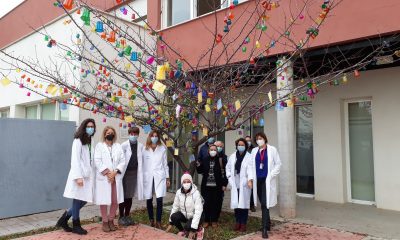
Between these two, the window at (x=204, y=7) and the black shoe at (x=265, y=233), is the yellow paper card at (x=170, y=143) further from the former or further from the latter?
the window at (x=204, y=7)

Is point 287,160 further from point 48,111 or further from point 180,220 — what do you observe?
point 48,111

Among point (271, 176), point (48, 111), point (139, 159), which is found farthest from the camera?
point (48, 111)

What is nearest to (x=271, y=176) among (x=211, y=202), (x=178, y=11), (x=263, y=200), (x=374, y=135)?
(x=263, y=200)

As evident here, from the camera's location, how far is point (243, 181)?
6.36 metres

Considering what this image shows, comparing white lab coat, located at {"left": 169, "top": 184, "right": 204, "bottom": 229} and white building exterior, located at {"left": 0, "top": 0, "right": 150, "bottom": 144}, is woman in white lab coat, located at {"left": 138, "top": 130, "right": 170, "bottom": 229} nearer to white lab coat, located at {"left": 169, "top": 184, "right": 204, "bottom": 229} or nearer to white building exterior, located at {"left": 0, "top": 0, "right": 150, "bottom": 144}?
white lab coat, located at {"left": 169, "top": 184, "right": 204, "bottom": 229}

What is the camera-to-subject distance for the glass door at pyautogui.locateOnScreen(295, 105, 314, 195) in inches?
383

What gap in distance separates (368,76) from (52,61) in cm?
850

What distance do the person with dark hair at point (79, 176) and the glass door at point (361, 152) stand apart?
6.60 metres

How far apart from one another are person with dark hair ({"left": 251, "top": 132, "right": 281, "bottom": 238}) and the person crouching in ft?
4.04

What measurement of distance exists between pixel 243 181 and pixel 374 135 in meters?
4.08

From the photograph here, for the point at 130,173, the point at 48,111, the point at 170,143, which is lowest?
the point at 130,173

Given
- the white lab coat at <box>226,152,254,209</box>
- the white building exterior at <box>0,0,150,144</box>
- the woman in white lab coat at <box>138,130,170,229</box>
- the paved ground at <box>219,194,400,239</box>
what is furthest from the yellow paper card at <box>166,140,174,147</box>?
the white building exterior at <box>0,0,150,144</box>

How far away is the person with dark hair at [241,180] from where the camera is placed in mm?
6242

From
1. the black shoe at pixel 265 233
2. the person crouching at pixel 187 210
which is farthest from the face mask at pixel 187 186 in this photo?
the black shoe at pixel 265 233
